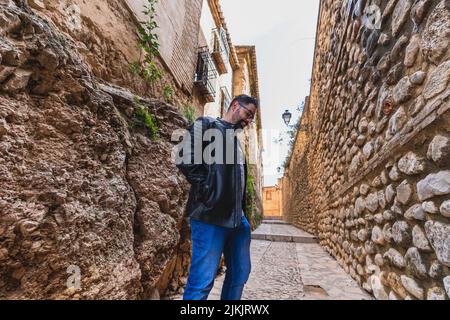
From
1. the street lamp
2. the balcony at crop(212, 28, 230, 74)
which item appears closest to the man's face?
the balcony at crop(212, 28, 230, 74)

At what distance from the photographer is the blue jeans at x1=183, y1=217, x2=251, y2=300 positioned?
132 centimetres

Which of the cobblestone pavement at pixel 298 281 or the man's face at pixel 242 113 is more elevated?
the man's face at pixel 242 113

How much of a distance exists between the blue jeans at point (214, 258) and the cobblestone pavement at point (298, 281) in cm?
87

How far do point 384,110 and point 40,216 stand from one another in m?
2.56

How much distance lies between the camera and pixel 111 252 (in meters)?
1.61

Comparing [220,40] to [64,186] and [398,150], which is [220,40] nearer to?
[398,150]

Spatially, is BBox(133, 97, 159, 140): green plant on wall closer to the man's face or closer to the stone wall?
the stone wall

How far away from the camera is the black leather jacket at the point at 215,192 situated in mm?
1426

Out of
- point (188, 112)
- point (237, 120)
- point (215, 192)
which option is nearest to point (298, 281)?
point (215, 192)

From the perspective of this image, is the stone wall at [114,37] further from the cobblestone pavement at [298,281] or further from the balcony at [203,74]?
the cobblestone pavement at [298,281]

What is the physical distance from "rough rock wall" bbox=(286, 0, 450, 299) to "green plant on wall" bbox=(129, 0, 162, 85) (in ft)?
9.79

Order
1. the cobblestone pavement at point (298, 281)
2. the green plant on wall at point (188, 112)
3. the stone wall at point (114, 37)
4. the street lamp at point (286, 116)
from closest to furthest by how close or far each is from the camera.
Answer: the cobblestone pavement at point (298, 281) < the stone wall at point (114, 37) < the green plant on wall at point (188, 112) < the street lamp at point (286, 116)

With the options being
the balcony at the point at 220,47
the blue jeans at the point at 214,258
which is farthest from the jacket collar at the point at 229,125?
the balcony at the point at 220,47
